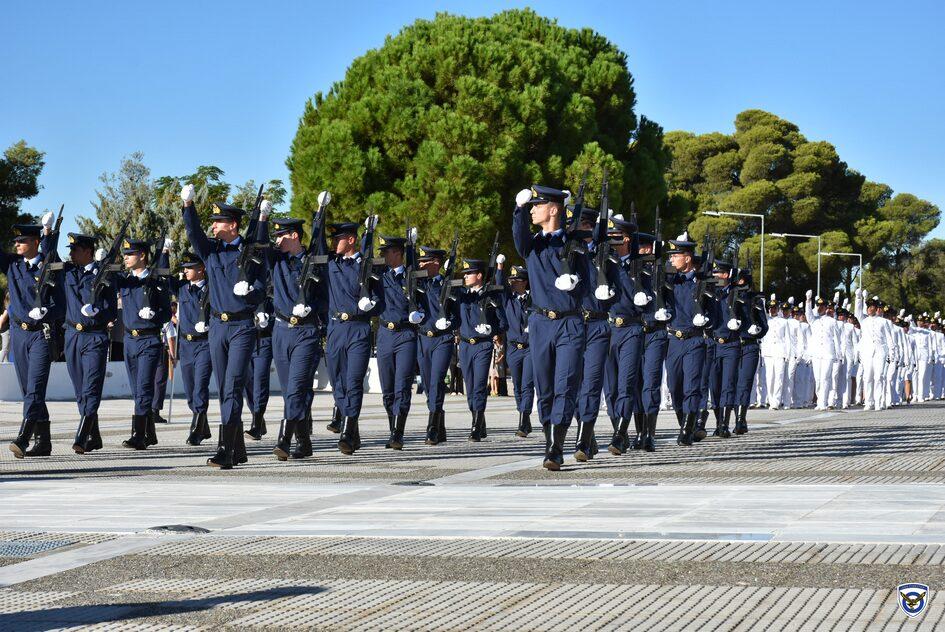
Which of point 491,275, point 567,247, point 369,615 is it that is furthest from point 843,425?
point 369,615

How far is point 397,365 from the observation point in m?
14.8

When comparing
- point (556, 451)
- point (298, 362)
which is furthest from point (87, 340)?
point (556, 451)

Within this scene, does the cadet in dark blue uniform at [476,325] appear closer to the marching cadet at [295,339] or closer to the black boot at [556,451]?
the marching cadet at [295,339]

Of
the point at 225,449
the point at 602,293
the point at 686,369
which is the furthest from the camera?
the point at 686,369

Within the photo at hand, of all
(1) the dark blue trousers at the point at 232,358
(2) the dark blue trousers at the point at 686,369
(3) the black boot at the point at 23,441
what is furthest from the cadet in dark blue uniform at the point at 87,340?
(2) the dark blue trousers at the point at 686,369

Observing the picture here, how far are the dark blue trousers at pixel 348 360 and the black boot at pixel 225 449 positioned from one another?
1.84m

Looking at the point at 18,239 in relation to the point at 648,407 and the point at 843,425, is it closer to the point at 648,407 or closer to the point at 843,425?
the point at 648,407

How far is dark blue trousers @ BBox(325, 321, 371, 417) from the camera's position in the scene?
13.7 m

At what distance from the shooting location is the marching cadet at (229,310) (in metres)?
11.9

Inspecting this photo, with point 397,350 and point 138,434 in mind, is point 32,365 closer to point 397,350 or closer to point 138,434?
point 138,434

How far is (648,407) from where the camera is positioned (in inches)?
569

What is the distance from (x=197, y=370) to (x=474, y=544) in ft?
20.8

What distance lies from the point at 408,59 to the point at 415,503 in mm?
33217

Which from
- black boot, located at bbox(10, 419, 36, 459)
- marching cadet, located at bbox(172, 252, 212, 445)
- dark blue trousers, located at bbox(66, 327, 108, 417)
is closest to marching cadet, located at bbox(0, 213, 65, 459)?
black boot, located at bbox(10, 419, 36, 459)
